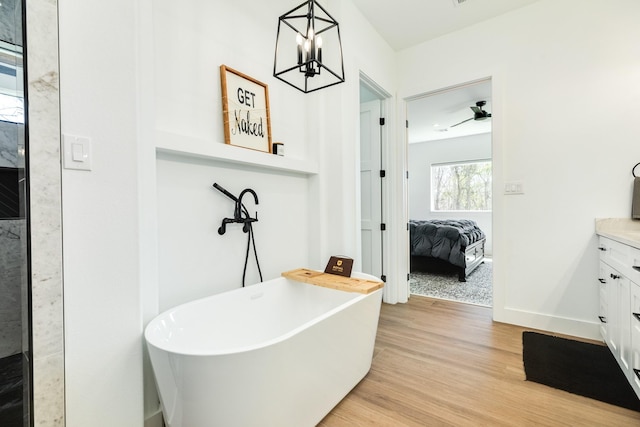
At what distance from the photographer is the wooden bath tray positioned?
183 cm

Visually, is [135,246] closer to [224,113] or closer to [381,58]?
[224,113]

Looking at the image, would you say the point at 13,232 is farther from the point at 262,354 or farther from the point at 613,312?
the point at 613,312

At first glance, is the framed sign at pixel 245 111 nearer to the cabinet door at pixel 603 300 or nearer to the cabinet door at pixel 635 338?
the cabinet door at pixel 635 338

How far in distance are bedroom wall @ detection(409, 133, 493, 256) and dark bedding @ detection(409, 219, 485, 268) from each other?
255 cm

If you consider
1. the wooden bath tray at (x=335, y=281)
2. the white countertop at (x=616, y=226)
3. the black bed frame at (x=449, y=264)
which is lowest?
the black bed frame at (x=449, y=264)

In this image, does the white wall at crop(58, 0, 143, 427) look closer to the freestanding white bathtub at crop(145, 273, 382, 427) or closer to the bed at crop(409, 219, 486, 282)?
the freestanding white bathtub at crop(145, 273, 382, 427)

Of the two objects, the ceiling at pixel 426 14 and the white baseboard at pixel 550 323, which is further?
the ceiling at pixel 426 14

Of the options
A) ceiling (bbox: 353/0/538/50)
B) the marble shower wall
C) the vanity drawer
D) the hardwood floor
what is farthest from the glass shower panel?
the vanity drawer

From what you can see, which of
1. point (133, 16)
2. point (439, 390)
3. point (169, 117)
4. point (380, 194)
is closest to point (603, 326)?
point (439, 390)

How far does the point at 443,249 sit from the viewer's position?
420 cm

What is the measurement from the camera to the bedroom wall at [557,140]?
2365 mm

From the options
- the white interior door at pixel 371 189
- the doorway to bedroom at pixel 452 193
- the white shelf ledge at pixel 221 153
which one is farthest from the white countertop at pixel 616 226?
the white shelf ledge at pixel 221 153

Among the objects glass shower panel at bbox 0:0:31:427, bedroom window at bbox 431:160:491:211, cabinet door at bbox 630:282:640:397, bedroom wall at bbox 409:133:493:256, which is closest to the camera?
glass shower panel at bbox 0:0:31:427

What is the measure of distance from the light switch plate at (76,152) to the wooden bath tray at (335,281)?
139 centimetres
